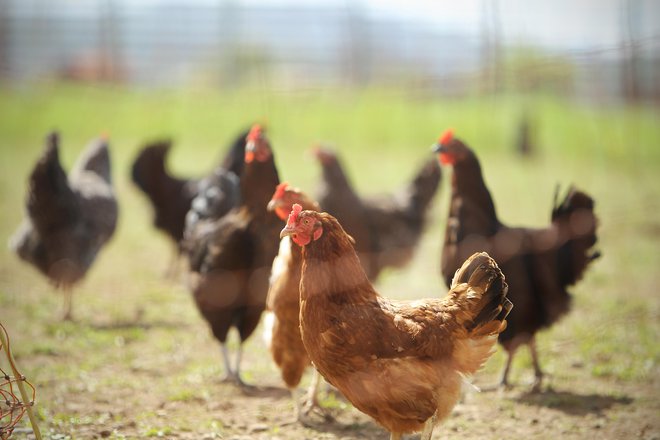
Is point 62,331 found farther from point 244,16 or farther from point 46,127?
point 244,16

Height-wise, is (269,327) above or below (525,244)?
below

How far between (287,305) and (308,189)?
6132mm

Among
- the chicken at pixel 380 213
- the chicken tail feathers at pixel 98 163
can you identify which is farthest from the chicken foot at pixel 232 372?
the chicken tail feathers at pixel 98 163

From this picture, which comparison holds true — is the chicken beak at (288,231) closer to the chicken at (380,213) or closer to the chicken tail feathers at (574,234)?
the chicken tail feathers at (574,234)

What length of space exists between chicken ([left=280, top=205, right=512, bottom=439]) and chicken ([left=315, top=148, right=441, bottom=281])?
3000 millimetres

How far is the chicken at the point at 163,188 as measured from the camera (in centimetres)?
710

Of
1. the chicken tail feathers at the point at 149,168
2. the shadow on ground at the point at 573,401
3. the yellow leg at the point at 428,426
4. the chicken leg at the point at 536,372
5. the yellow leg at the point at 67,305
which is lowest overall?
the shadow on ground at the point at 573,401

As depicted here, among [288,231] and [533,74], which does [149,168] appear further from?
[533,74]

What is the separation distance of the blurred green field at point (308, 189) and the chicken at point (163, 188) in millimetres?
605

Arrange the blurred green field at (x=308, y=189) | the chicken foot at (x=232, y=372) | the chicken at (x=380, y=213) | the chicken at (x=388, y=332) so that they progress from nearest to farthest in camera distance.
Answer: the chicken at (x=388, y=332), the blurred green field at (x=308, y=189), the chicken foot at (x=232, y=372), the chicken at (x=380, y=213)

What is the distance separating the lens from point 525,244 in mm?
4301

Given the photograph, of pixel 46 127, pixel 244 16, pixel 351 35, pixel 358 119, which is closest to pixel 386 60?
pixel 351 35

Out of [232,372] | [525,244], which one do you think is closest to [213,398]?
[232,372]

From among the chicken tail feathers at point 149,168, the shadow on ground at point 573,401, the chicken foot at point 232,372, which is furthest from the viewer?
the chicken tail feathers at point 149,168
